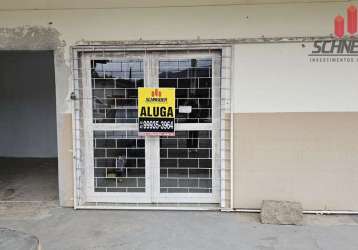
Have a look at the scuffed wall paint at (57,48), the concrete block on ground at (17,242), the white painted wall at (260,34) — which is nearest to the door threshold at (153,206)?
the scuffed wall paint at (57,48)

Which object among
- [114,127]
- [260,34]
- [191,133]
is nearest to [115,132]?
[114,127]

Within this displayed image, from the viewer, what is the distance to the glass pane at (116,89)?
4.05 meters

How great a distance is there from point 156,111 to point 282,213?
5.99 feet

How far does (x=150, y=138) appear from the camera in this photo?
4.09m

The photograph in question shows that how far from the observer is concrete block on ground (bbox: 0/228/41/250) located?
6.20 feet

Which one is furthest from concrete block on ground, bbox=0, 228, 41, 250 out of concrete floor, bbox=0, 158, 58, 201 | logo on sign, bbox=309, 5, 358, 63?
logo on sign, bbox=309, 5, 358, 63

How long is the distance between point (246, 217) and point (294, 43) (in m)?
2.06

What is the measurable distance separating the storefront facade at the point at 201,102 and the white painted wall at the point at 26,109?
3.90 metres

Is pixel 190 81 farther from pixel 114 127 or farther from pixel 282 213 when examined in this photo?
pixel 282 213

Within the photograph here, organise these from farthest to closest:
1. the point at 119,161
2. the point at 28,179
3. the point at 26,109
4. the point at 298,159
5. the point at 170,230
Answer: the point at 26,109
the point at 28,179
the point at 119,161
the point at 298,159
the point at 170,230

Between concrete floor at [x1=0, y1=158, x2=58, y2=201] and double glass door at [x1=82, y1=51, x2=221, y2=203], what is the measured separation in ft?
3.32

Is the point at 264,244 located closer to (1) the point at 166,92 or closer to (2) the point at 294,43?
(1) the point at 166,92

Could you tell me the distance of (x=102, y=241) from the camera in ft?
10.7

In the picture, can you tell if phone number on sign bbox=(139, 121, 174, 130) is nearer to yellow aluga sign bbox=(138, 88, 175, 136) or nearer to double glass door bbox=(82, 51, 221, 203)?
yellow aluga sign bbox=(138, 88, 175, 136)
